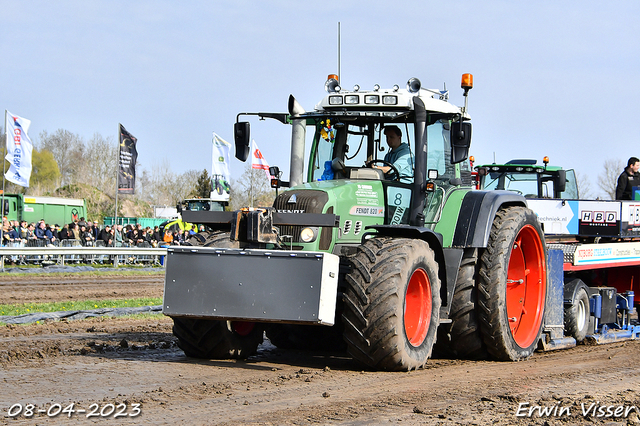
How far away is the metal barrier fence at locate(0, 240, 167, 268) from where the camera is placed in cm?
2329

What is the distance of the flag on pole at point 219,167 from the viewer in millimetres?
33312

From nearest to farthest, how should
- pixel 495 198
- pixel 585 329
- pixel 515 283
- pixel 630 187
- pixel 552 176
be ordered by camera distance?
pixel 495 198
pixel 515 283
pixel 585 329
pixel 630 187
pixel 552 176

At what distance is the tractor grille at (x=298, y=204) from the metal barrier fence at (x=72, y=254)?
16076mm

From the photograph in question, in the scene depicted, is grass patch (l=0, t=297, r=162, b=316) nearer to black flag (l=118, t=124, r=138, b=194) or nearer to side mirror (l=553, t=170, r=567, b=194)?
side mirror (l=553, t=170, r=567, b=194)

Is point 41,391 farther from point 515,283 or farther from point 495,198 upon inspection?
point 515,283

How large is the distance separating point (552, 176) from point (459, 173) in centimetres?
830

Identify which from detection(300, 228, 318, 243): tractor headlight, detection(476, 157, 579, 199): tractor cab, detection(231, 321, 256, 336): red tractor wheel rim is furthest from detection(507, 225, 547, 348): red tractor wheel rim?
detection(476, 157, 579, 199): tractor cab

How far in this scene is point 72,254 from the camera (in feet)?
84.9

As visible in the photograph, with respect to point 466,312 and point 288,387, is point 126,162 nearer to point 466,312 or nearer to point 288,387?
point 466,312

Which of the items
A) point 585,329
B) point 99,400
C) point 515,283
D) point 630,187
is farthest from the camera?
point 630,187

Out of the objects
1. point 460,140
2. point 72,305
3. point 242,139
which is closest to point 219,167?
point 72,305

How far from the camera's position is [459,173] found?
8930 millimetres

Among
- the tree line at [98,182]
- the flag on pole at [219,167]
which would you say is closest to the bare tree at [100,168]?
the tree line at [98,182]

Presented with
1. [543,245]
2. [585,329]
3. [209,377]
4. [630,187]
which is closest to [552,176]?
[630,187]
